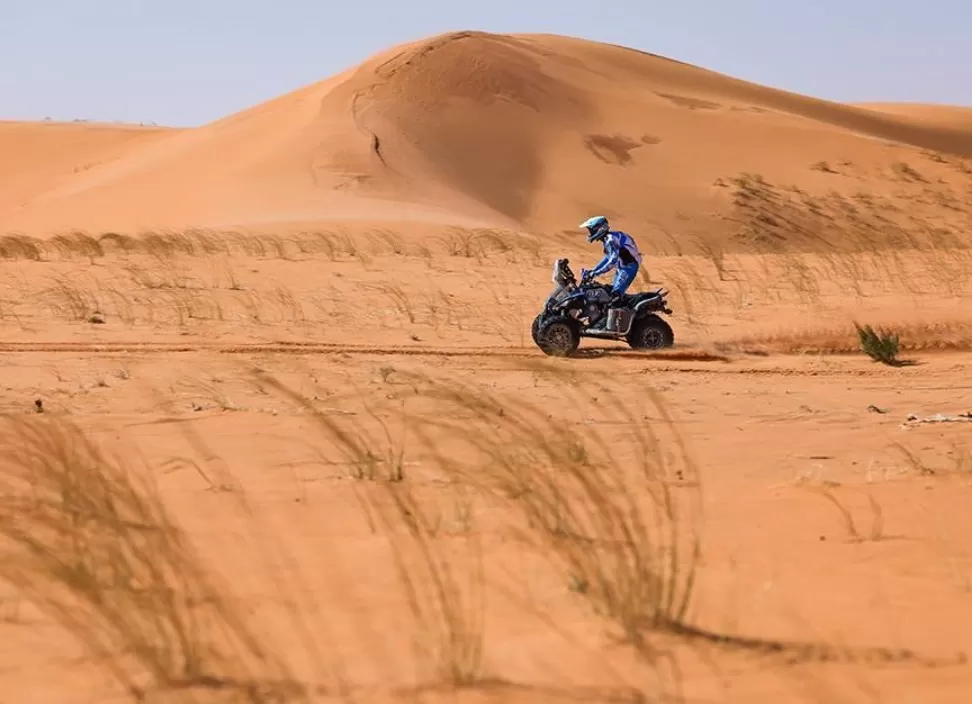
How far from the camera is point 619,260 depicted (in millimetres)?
13336

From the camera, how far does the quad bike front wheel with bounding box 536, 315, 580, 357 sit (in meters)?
13.3

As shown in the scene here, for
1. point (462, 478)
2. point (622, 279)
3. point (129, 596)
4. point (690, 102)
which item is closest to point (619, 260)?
point (622, 279)

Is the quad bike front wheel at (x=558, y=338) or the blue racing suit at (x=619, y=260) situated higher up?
the blue racing suit at (x=619, y=260)

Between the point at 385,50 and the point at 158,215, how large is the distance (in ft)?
58.0

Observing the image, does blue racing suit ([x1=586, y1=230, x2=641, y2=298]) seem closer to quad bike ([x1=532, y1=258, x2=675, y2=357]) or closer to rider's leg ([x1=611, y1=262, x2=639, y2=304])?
rider's leg ([x1=611, y1=262, x2=639, y2=304])

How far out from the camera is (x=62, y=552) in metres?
5.35

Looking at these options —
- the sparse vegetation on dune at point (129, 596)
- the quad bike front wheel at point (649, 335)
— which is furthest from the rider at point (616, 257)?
the sparse vegetation on dune at point (129, 596)

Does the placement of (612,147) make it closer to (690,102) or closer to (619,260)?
(690,102)

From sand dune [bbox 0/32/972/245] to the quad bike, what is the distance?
832 inches

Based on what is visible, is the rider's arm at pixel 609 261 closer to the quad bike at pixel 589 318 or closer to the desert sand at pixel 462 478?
the quad bike at pixel 589 318

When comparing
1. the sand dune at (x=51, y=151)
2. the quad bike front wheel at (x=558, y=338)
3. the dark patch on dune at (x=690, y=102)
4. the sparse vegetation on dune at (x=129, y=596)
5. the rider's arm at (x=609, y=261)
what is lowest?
the sand dune at (x=51, y=151)

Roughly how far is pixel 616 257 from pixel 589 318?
25.6 inches

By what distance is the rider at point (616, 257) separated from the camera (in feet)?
43.1

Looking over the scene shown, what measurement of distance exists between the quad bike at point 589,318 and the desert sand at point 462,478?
0.80ft
